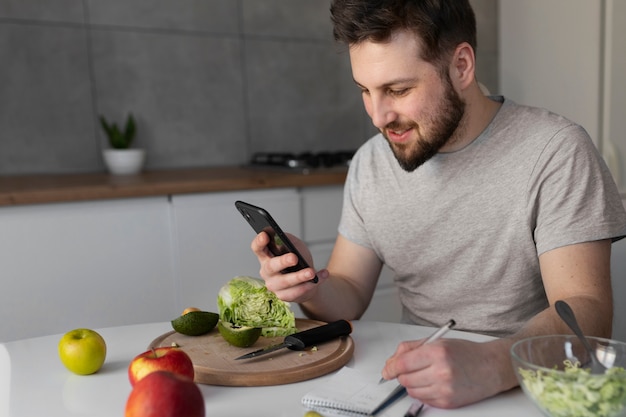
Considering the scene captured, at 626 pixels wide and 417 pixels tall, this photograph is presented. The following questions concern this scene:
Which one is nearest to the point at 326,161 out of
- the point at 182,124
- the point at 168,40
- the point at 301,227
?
the point at 301,227

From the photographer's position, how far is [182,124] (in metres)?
2.88

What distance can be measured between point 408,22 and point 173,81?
180cm

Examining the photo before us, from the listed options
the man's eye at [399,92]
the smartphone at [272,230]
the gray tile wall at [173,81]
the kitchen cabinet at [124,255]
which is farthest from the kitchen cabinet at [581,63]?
the smartphone at [272,230]

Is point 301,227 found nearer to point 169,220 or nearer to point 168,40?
point 169,220

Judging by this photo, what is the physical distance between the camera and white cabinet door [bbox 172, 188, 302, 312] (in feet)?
7.22

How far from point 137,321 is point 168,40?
1.29m

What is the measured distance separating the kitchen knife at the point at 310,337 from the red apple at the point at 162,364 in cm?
12

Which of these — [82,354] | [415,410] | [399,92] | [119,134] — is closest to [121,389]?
[82,354]

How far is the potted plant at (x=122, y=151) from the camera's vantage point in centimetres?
256

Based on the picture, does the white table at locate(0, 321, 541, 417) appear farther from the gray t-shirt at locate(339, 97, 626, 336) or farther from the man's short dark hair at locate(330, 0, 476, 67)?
the man's short dark hair at locate(330, 0, 476, 67)

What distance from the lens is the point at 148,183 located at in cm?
214

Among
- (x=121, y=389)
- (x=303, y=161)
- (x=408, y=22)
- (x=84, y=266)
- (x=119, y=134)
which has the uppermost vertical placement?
(x=408, y=22)

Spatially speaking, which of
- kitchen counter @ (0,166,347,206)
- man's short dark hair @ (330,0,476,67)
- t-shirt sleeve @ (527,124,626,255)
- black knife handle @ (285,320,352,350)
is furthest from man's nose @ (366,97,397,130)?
kitchen counter @ (0,166,347,206)

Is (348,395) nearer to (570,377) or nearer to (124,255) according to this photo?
(570,377)
